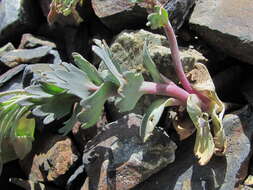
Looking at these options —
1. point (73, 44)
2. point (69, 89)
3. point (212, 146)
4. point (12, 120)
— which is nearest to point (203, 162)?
point (212, 146)

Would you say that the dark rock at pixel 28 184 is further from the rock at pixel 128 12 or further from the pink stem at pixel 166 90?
the rock at pixel 128 12

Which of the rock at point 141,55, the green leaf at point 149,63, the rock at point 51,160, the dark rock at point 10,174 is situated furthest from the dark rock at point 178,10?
the dark rock at point 10,174

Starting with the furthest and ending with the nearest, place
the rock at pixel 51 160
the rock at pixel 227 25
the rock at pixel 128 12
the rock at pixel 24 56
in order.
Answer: the rock at pixel 24 56
the rock at pixel 128 12
the rock at pixel 51 160
the rock at pixel 227 25

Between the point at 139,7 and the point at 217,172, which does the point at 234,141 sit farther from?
the point at 139,7

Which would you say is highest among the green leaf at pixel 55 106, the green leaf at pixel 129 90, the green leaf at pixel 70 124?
the green leaf at pixel 129 90

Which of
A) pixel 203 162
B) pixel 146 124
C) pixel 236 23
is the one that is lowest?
pixel 203 162

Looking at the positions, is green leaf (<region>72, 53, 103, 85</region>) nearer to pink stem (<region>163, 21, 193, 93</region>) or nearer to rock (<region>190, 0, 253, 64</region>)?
pink stem (<region>163, 21, 193, 93</region>)

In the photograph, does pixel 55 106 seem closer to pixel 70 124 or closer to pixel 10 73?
pixel 70 124
